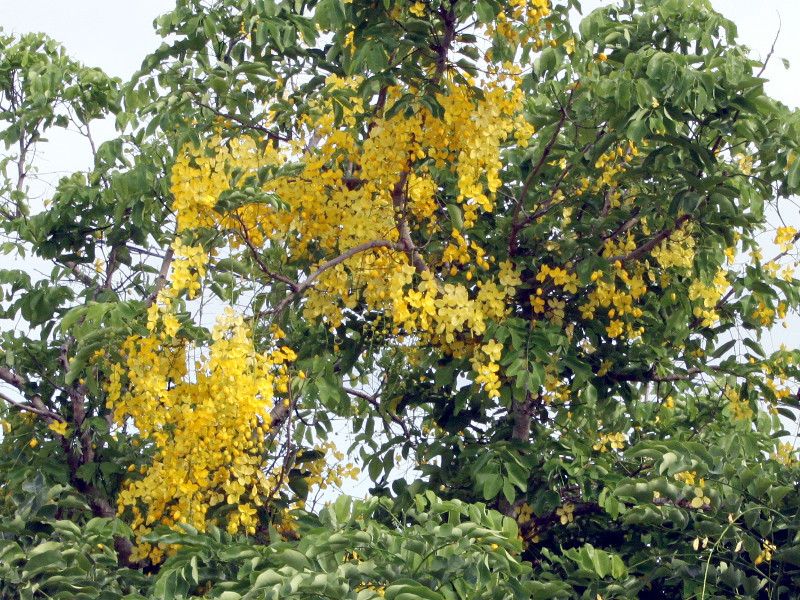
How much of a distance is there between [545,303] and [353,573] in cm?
157

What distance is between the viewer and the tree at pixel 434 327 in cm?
279

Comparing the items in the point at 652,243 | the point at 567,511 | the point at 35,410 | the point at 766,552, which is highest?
the point at 652,243

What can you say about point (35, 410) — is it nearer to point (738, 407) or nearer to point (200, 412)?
point (200, 412)

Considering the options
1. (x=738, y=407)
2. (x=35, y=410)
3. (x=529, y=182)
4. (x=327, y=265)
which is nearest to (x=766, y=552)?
(x=738, y=407)

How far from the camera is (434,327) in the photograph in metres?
3.47

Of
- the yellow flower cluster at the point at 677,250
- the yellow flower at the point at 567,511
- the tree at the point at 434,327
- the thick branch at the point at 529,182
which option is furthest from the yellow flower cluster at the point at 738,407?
the thick branch at the point at 529,182

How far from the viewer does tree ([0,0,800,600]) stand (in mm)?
2785

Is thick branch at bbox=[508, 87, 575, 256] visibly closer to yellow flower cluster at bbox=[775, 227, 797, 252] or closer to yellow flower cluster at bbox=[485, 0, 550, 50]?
yellow flower cluster at bbox=[485, 0, 550, 50]

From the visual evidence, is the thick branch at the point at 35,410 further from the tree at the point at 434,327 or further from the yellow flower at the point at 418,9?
the yellow flower at the point at 418,9

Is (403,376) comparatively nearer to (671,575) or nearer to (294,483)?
(294,483)

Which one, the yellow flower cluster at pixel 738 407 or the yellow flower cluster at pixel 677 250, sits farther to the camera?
the yellow flower cluster at pixel 738 407

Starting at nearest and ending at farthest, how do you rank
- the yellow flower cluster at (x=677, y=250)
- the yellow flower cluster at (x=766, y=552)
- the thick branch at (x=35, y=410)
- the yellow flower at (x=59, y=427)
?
the yellow flower cluster at (x=766, y=552)
the yellow flower cluster at (x=677, y=250)
the yellow flower at (x=59, y=427)
the thick branch at (x=35, y=410)

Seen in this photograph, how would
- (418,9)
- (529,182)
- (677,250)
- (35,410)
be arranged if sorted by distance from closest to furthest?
(418,9) → (529,182) → (677,250) → (35,410)

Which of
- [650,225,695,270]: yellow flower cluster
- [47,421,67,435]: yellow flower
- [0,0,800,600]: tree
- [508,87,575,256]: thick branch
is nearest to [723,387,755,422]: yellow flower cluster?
[0,0,800,600]: tree
